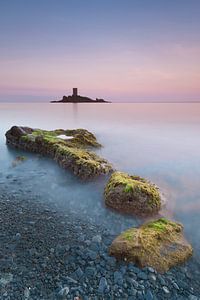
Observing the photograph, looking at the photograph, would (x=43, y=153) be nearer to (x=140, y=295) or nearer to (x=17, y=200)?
(x=17, y=200)

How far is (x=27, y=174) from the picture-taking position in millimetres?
12953

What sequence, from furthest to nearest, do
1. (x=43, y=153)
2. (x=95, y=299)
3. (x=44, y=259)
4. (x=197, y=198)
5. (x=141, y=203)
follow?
1. (x=43, y=153)
2. (x=197, y=198)
3. (x=141, y=203)
4. (x=44, y=259)
5. (x=95, y=299)

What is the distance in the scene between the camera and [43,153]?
17.4 metres

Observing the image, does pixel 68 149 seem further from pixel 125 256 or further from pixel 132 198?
pixel 125 256

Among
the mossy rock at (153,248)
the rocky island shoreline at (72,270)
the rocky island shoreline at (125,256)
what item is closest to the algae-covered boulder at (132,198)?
the rocky island shoreline at (125,256)

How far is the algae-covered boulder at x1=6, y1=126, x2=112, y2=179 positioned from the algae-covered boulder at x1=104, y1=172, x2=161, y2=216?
109 inches

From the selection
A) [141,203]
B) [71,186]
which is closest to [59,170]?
[71,186]

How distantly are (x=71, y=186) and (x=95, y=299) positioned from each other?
21.5 feet

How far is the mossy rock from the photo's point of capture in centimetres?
579

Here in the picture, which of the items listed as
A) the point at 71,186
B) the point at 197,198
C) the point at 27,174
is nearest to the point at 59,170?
the point at 27,174

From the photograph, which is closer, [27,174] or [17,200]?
[17,200]

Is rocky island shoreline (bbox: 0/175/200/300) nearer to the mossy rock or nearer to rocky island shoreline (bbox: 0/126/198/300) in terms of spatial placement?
rocky island shoreline (bbox: 0/126/198/300)

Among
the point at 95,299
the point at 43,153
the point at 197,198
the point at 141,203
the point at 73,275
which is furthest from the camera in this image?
the point at 43,153

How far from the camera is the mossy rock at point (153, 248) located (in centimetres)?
579
